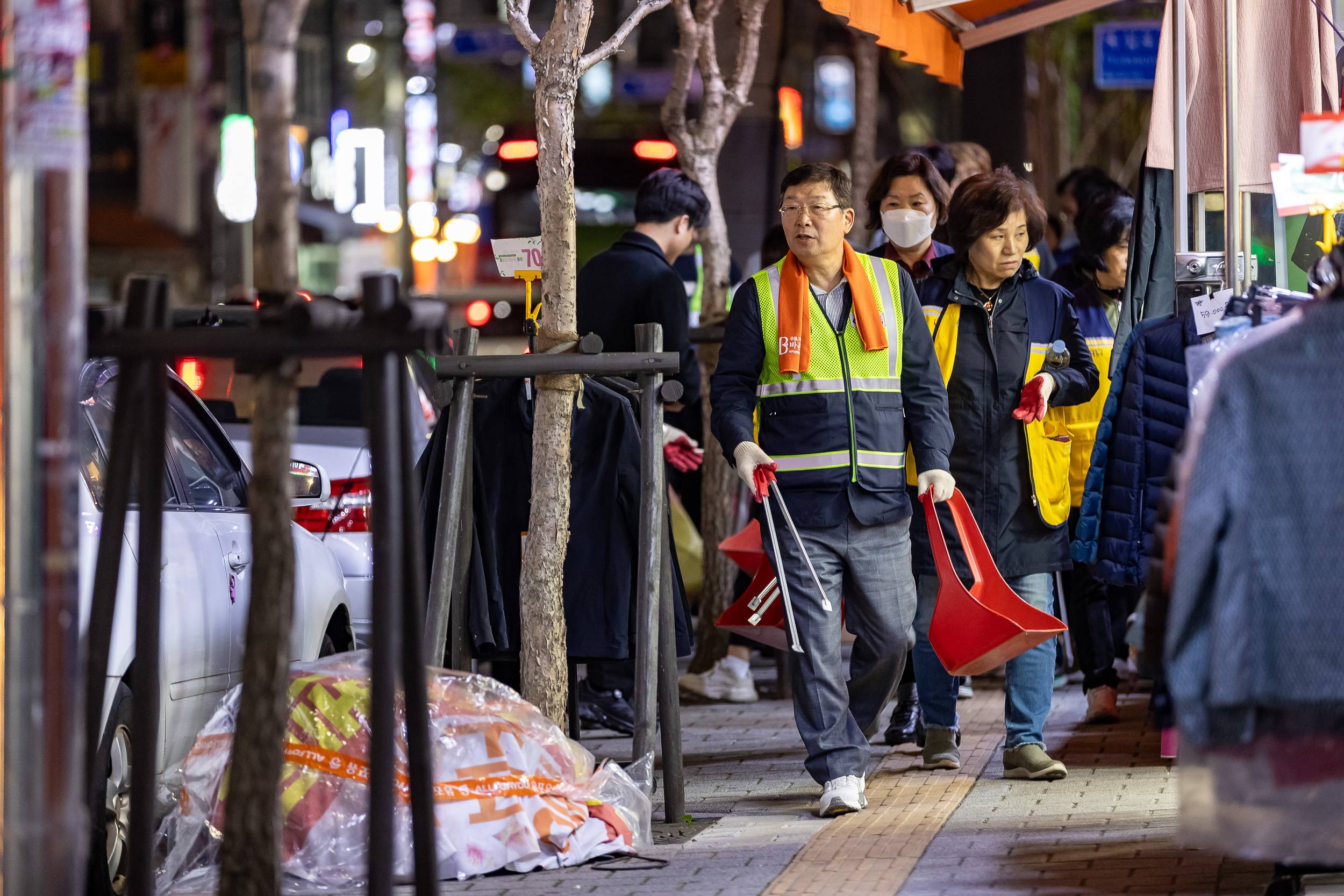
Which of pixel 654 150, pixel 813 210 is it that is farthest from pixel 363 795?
pixel 654 150

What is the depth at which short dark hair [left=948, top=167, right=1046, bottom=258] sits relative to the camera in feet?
20.3

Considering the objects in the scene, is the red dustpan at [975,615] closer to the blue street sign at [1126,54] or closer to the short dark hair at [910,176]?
the short dark hair at [910,176]

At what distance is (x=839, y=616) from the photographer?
5.68 meters

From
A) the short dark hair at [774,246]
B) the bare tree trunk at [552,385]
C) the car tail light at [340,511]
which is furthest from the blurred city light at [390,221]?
the bare tree trunk at [552,385]

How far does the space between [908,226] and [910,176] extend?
22cm

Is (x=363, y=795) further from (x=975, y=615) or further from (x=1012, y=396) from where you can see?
(x=1012, y=396)

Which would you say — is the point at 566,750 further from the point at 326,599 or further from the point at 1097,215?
the point at 1097,215

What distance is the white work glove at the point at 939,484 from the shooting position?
5.63m

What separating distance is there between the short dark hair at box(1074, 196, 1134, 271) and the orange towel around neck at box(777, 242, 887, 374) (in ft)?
7.42

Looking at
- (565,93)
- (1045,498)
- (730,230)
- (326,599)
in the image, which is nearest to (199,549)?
(326,599)

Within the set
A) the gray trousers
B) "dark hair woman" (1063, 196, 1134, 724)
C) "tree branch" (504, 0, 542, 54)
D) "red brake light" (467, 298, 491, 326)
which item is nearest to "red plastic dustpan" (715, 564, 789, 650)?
the gray trousers

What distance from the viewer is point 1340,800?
3.61 meters

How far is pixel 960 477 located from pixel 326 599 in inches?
97.4

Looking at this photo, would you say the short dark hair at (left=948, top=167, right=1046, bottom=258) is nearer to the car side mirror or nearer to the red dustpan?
the red dustpan
